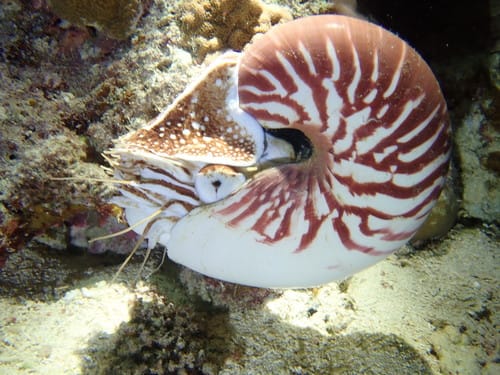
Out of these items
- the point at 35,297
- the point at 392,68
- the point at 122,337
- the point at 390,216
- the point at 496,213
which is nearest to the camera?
the point at 392,68

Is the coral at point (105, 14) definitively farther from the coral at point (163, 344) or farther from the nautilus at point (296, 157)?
the coral at point (163, 344)

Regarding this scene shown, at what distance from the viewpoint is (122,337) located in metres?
2.61

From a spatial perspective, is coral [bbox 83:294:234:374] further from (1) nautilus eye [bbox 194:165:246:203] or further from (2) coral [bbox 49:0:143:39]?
(2) coral [bbox 49:0:143:39]

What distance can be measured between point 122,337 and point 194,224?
3.88ft

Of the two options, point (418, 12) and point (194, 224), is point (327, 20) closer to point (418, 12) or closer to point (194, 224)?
point (194, 224)

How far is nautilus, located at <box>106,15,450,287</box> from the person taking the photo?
5.76 ft

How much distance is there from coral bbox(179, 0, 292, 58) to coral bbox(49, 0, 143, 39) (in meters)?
0.45

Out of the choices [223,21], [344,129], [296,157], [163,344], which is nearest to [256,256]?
[296,157]

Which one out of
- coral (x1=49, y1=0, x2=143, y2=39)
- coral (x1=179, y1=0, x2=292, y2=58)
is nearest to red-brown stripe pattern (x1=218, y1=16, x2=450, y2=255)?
coral (x1=179, y1=0, x2=292, y2=58)

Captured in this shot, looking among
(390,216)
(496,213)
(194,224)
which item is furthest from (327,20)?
(496,213)

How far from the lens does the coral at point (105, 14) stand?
2859 millimetres

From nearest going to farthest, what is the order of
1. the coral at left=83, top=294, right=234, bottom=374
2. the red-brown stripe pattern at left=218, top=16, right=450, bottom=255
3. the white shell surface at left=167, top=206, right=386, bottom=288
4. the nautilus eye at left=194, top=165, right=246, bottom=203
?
the red-brown stripe pattern at left=218, top=16, right=450, bottom=255 → the nautilus eye at left=194, top=165, right=246, bottom=203 → the white shell surface at left=167, top=206, right=386, bottom=288 → the coral at left=83, top=294, right=234, bottom=374

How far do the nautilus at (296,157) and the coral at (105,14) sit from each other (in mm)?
1371

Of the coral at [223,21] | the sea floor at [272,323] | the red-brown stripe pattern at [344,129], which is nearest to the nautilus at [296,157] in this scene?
the red-brown stripe pattern at [344,129]
